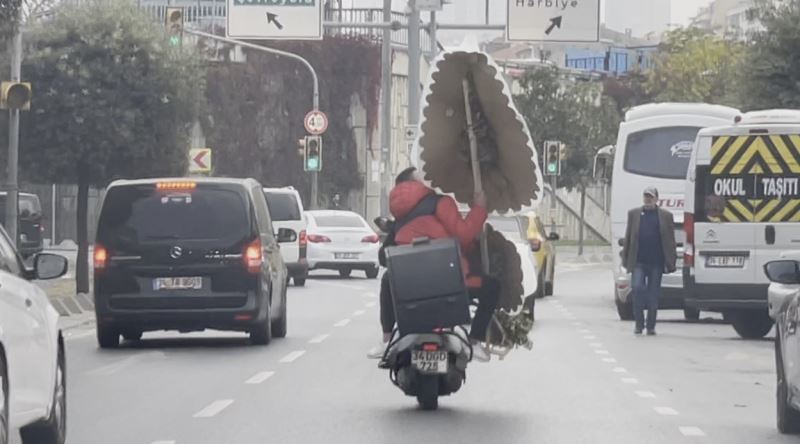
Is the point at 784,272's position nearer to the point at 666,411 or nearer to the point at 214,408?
the point at 666,411

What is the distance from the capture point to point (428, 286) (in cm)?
1472

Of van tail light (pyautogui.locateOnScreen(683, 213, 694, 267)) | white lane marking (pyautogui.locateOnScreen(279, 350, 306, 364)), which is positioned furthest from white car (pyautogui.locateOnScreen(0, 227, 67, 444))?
van tail light (pyautogui.locateOnScreen(683, 213, 694, 267))

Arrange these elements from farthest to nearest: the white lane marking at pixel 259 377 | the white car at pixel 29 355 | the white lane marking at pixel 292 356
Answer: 1. the white lane marking at pixel 292 356
2. the white lane marking at pixel 259 377
3. the white car at pixel 29 355

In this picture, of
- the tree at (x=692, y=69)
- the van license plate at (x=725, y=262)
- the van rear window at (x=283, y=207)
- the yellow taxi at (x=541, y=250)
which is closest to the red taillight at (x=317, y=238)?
the van rear window at (x=283, y=207)

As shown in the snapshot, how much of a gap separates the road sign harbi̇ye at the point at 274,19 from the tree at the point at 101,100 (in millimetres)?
6588

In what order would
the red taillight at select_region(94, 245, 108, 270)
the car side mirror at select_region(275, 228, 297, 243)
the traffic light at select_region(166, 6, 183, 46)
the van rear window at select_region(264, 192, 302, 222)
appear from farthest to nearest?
1. the van rear window at select_region(264, 192, 302, 222)
2. the traffic light at select_region(166, 6, 183, 46)
3. the car side mirror at select_region(275, 228, 297, 243)
4. the red taillight at select_region(94, 245, 108, 270)

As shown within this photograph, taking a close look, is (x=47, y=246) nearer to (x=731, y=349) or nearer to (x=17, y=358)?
(x=731, y=349)

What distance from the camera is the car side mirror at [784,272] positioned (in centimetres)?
1308

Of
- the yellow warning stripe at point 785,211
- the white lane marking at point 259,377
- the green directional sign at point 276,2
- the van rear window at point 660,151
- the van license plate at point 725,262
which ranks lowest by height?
the white lane marking at point 259,377

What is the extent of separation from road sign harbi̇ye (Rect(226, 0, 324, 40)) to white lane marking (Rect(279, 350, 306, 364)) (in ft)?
69.6

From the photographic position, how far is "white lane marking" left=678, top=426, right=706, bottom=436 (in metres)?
13.7

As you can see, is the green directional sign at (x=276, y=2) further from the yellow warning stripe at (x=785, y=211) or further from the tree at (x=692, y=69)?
the tree at (x=692, y=69)

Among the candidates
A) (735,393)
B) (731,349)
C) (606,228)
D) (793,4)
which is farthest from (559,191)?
(735,393)

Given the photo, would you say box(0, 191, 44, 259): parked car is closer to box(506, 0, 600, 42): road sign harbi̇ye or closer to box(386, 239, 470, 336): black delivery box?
box(506, 0, 600, 42): road sign harbi̇ye
